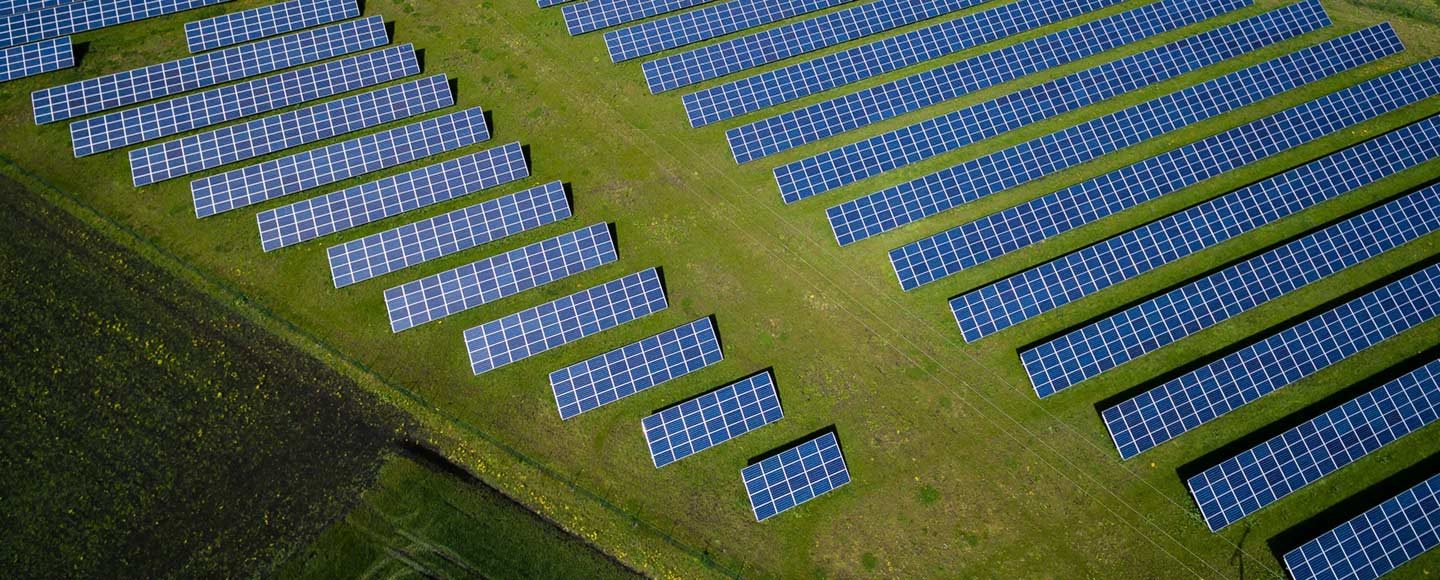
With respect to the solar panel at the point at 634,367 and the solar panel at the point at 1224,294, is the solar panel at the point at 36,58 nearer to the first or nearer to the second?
the solar panel at the point at 634,367

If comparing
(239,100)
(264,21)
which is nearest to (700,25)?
(264,21)

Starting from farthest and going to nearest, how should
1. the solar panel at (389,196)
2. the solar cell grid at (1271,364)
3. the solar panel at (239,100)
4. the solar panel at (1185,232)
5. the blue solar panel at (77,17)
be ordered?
1. the blue solar panel at (77,17)
2. the solar panel at (239,100)
3. the solar panel at (1185,232)
4. the solar panel at (389,196)
5. the solar cell grid at (1271,364)

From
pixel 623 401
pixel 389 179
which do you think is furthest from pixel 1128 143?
pixel 389 179

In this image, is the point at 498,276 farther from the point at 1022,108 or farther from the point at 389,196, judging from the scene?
the point at 1022,108

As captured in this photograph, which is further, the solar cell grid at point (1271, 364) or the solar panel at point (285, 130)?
the solar panel at point (285, 130)

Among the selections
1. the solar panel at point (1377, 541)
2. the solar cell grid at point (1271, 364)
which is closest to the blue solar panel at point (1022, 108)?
the solar cell grid at point (1271, 364)

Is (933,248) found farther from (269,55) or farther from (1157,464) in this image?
(269,55)
